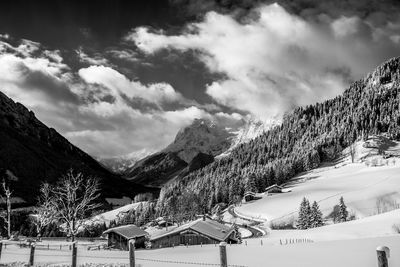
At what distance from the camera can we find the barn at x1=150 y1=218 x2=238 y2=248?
2830 inches

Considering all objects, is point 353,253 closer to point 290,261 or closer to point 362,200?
point 290,261

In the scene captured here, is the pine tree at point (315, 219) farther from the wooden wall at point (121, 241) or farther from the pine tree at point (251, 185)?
the pine tree at point (251, 185)

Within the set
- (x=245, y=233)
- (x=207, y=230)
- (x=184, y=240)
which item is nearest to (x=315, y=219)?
(x=245, y=233)

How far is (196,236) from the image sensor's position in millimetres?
72938

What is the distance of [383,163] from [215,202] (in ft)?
267

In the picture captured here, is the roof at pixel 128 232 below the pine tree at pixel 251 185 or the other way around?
below

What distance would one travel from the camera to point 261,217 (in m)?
130

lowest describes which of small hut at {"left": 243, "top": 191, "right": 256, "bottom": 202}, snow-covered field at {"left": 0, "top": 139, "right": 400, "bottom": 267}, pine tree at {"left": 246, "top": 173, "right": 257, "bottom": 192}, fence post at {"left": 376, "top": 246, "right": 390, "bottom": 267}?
fence post at {"left": 376, "top": 246, "right": 390, "bottom": 267}

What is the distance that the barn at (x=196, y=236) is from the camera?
71875mm

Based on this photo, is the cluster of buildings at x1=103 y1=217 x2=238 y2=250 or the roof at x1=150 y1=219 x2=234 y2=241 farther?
the cluster of buildings at x1=103 y1=217 x2=238 y2=250

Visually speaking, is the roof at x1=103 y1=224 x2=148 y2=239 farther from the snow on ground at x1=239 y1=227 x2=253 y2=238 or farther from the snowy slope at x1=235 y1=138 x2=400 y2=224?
the snowy slope at x1=235 y1=138 x2=400 y2=224

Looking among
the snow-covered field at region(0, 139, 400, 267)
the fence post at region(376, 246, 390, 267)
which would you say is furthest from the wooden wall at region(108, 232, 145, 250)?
the fence post at region(376, 246, 390, 267)

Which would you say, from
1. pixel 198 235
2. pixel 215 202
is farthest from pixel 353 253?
pixel 215 202

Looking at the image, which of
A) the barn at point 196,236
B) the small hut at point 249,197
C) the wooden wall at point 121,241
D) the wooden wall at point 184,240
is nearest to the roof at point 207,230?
the barn at point 196,236
